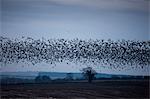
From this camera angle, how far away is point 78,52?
14.7ft

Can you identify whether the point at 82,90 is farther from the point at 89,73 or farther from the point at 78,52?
the point at 78,52

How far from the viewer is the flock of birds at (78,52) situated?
4.20 meters

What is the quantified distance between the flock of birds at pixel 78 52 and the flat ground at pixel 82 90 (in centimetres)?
33

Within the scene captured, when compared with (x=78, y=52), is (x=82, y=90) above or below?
below

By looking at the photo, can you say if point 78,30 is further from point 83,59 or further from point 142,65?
point 142,65

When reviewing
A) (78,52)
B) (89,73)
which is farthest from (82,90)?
(78,52)

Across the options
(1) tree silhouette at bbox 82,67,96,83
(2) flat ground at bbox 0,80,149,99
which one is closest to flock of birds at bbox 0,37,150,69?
(1) tree silhouette at bbox 82,67,96,83

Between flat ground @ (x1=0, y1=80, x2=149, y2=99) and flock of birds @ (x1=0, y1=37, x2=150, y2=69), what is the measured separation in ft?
1.09

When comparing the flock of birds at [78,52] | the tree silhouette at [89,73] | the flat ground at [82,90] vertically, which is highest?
the flock of birds at [78,52]

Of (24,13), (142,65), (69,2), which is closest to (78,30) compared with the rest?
(69,2)

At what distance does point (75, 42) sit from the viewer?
4445 mm

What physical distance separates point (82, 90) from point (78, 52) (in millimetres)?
644

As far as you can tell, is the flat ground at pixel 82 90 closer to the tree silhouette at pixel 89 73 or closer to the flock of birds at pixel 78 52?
the tree silhouette at pixel 89 73

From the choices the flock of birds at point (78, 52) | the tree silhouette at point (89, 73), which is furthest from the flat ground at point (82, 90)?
the flock of birds at point (78, 52)
